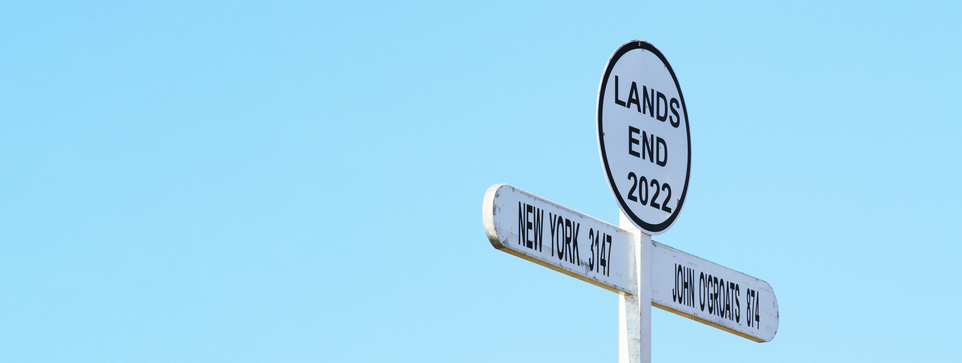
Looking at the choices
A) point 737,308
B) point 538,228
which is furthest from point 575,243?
point 737,308

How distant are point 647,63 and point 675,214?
0.64 metres

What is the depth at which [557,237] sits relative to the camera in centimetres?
448

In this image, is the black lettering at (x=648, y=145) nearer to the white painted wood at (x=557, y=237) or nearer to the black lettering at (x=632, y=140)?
the black lettering at (x=632, y=140)

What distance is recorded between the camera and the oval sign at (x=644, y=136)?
479 cm

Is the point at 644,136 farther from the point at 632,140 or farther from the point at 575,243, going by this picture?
the point at 575,243

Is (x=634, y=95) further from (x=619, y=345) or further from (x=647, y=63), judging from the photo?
(x=619, y=345)

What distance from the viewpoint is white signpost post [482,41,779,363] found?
4406 mm

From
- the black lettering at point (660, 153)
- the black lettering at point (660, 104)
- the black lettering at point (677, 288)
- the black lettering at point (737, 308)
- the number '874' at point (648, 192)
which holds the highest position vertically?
the black lettering at point (660, 104)

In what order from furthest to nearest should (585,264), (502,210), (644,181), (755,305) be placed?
(755,305)
(644,181)
(585,264)
(502,210)

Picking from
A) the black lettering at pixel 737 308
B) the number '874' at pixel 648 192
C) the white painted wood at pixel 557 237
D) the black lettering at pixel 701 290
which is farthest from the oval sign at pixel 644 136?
the black lettering at pixel 737 308

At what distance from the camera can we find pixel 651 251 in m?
4.94

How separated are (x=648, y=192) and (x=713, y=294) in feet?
2.01

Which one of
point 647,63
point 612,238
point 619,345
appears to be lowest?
point 619,345

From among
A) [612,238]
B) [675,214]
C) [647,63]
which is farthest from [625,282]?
[647,63]
